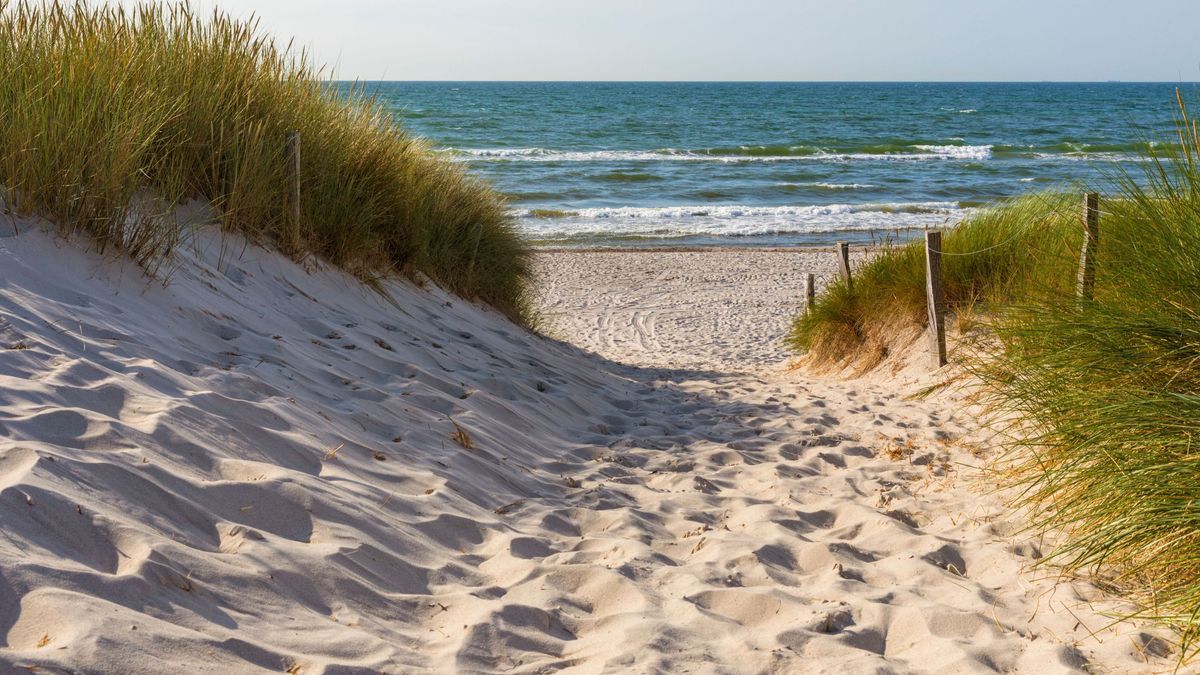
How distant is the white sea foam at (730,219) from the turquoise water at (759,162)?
0.17 feet

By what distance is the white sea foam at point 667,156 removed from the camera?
34094 mm

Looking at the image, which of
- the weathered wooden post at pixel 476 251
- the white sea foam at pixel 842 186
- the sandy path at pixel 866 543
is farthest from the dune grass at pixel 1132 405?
the white sea foam at pixel 842 186

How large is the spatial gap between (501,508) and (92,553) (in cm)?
160

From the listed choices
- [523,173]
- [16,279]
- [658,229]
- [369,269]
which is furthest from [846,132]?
[16,279]

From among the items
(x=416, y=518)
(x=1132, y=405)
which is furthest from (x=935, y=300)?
(x=416, y=518)

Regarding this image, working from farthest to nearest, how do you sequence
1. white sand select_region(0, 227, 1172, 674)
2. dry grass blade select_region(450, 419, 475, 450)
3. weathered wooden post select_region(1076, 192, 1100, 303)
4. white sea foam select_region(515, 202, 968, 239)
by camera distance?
1. white sea foam select_region(515, 202, 968, 239)
2. weathered wooden post select_region(1076, 192, 1100, 303)
3. dry grass blade select_region(450, 419, 475, 450)
4. white sand select_region(0, 227, 1172, 674)

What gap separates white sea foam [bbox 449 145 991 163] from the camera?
34.1m

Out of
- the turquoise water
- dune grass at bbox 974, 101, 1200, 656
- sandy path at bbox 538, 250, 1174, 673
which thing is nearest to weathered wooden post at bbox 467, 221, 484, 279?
the turquoise water

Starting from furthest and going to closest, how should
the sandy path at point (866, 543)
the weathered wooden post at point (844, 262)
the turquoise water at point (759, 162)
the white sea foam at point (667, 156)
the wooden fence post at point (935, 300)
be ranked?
1. the white sea foam at point (667, 156)
2. the turquoise water at point (759, 162)
3. the weathered wooden post at point (844, 262)
4. the wooden fence post at point (935, 300)
5. the sandy path at point (866, 543)

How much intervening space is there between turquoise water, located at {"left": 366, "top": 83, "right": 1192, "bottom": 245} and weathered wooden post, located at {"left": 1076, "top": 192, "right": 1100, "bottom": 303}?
259 mm

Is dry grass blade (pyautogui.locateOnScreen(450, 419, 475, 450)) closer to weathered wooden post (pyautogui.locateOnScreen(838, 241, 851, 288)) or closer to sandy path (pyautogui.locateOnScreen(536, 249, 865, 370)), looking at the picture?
sandy path (pyautogui.locateOnScreen(536, 249, 865, 370))

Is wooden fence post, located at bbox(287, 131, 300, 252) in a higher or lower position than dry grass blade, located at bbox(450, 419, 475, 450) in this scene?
higher

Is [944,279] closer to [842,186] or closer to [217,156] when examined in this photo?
[217,156]

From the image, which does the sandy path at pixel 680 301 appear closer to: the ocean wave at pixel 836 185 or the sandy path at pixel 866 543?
the sandy path at pixel 866 543
